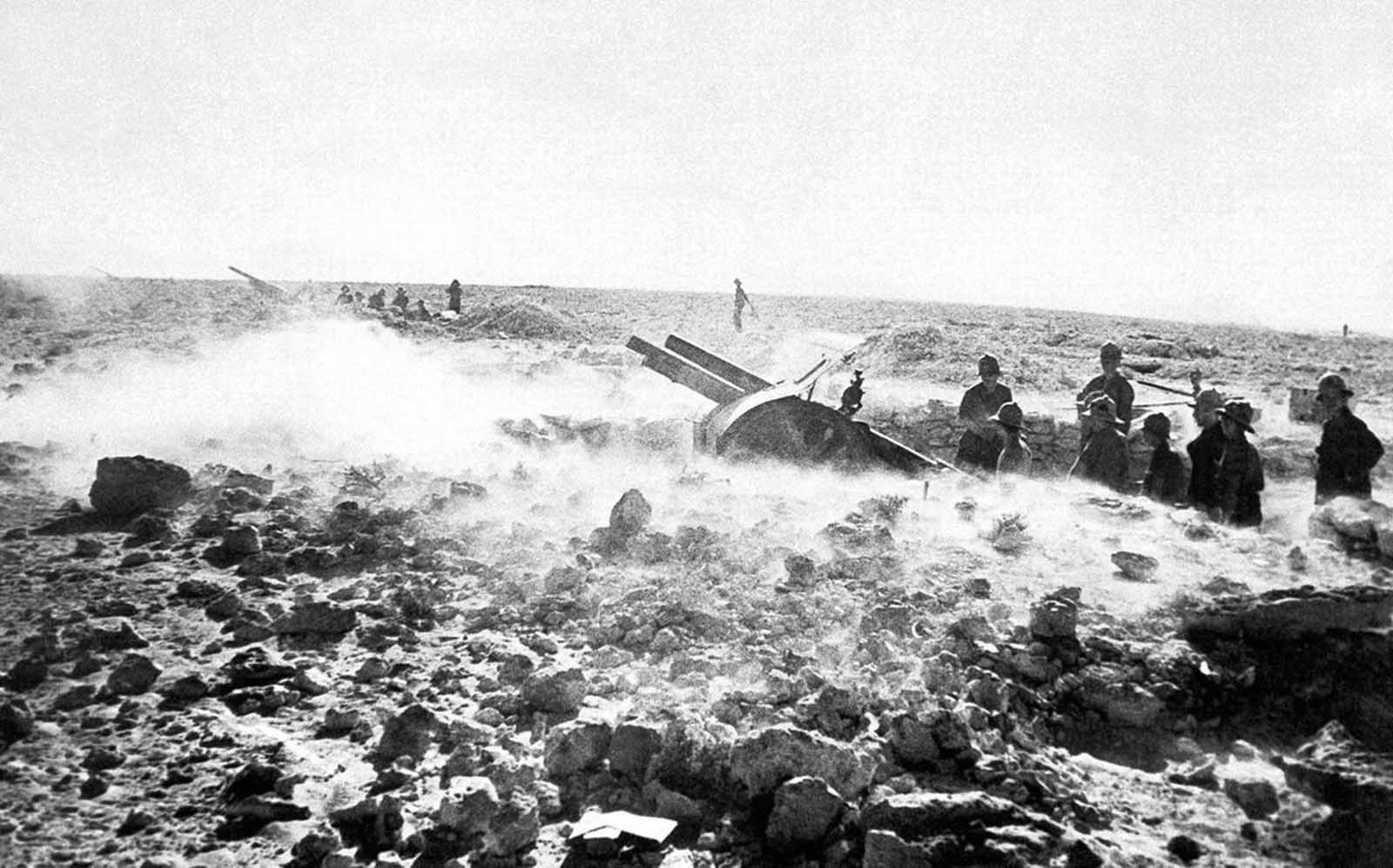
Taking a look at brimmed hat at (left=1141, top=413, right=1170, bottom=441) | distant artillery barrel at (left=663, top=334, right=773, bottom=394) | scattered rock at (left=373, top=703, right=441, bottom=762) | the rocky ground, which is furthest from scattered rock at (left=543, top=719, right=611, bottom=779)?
distant artillery barrel at (left=663, top=334, right=773, bottom=394)

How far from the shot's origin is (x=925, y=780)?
3.14 metres

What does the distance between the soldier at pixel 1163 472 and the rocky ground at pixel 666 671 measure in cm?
88

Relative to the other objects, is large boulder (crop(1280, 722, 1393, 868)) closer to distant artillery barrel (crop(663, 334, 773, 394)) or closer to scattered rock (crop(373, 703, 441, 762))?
scattered rock (crop(373, 703, 441, 762))

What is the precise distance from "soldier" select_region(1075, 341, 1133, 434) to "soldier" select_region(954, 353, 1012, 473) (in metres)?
0.79

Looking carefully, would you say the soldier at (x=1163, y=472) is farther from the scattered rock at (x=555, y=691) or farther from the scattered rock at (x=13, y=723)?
the scattered rock at (x=13, y=723)

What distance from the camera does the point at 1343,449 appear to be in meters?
6.45

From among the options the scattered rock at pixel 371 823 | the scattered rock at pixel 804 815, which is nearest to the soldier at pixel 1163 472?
the scattered rock at pixel 804 815

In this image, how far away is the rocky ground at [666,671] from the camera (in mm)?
2943

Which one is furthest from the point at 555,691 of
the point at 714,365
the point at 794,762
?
the point at 714,365

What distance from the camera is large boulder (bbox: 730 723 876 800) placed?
304 centimetres

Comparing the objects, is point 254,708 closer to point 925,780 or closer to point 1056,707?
point 925,780

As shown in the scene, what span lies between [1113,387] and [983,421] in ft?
4.21

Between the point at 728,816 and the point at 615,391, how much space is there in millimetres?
11309

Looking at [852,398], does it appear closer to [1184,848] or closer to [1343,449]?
[1343,449]
